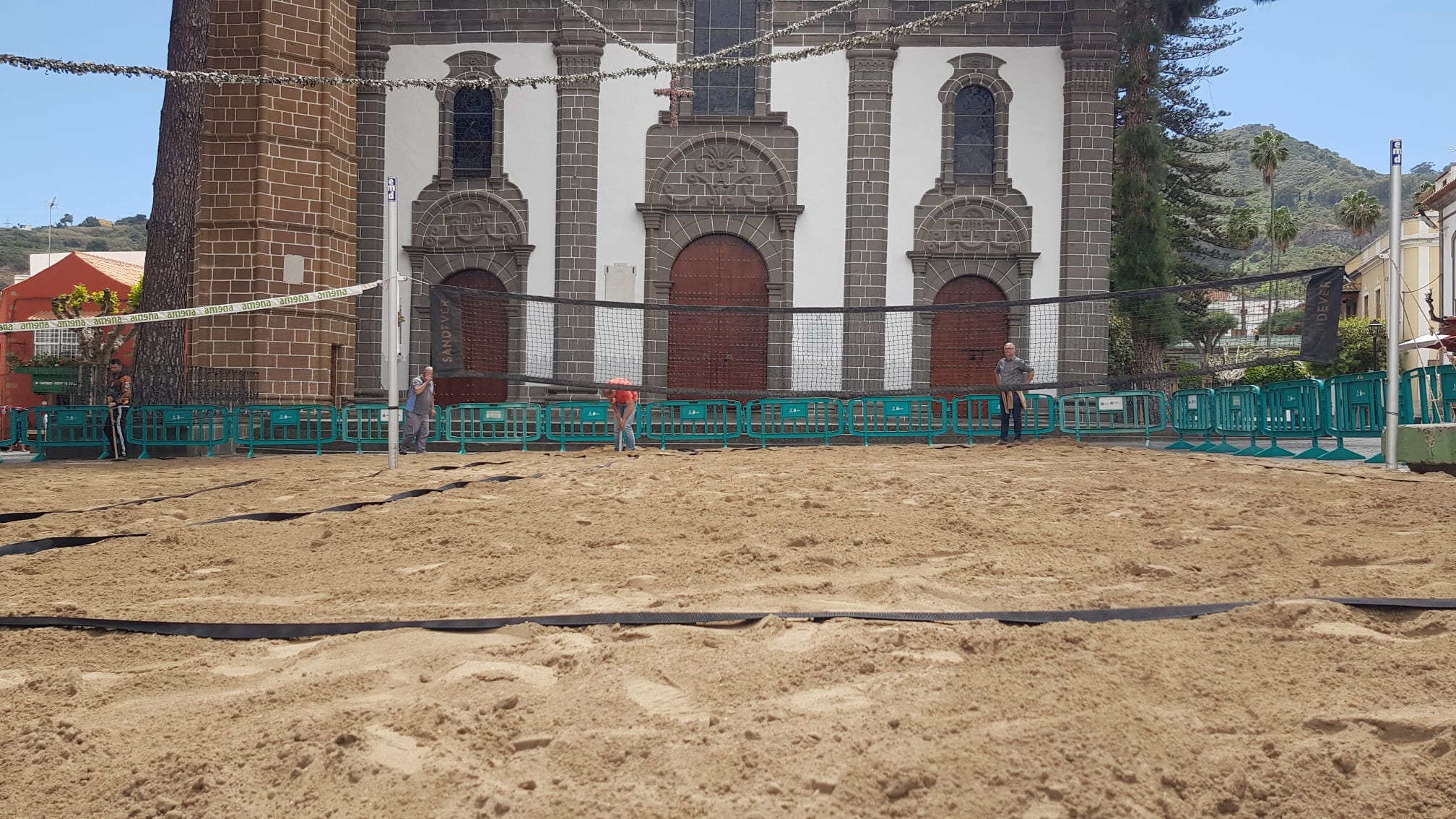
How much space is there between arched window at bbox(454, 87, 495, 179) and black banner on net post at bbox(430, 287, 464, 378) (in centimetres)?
1089

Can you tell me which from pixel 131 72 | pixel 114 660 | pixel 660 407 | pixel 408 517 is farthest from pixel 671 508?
pixel 660 407

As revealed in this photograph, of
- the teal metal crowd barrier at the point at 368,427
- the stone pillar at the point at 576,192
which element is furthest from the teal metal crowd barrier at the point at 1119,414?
the teal metal crowd barrier at the point at 368,427

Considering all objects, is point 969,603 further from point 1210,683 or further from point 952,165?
point 952,165

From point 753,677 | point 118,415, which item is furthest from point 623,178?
point 753,677

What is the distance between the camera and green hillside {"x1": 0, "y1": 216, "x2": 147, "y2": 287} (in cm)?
7944

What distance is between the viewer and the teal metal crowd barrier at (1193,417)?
54.7 ft

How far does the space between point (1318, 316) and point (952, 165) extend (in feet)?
40.5

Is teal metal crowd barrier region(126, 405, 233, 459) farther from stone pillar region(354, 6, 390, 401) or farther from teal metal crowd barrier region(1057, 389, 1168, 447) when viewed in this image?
teal metal crowd barrier region(1057, 389, 1168, 447)

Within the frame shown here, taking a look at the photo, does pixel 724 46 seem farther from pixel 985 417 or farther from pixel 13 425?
pixel 13 425

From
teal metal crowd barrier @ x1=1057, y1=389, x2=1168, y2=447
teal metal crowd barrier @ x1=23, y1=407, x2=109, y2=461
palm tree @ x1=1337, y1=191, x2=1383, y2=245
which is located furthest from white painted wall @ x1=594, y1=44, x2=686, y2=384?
palm tree @ x1=1337, y1=191, x2=1383, y2=245

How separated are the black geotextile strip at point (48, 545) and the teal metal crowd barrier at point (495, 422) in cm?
1214

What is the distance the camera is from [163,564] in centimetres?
605

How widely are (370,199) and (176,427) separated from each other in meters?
7.31

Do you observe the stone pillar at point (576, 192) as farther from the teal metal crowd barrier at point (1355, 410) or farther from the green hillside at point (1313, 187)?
the green hillside at point (1313, 187)
